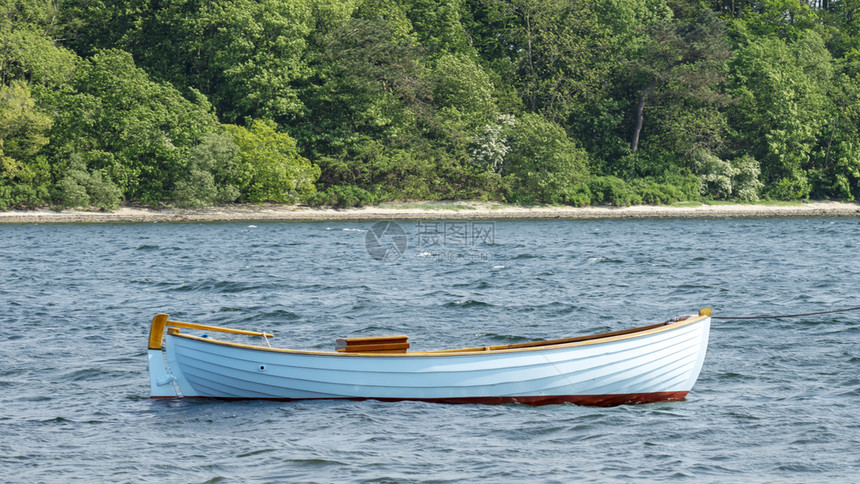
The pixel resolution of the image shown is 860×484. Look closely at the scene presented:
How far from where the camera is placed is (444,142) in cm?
7406

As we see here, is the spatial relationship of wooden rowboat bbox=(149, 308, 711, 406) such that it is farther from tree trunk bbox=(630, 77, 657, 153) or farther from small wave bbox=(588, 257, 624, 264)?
tree trunk bbox=(630, 77, 657, 153)

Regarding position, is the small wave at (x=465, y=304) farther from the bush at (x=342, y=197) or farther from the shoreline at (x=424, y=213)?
the bush at (x=342, y=197)

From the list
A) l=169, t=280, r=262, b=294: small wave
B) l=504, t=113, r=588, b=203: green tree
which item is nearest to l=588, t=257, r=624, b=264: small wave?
l=169, t=280, r=262, b=294: small wave

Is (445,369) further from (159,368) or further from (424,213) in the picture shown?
(424,213)

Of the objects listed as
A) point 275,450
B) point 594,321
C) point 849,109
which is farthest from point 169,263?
point 849,109

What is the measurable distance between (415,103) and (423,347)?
57.1 meters

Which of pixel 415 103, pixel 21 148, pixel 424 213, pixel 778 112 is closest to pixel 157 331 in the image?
pixel 424 213

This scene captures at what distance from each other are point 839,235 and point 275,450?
49.1 metres

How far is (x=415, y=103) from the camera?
74.2 meters

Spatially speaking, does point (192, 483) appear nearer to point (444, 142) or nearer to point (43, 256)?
point (43, 256)

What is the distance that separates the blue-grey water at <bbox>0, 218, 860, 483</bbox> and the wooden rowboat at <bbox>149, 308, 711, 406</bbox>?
0.93 feet

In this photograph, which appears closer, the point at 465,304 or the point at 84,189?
the point at 465,304

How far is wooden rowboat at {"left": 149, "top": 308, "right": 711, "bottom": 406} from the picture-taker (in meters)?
13.7

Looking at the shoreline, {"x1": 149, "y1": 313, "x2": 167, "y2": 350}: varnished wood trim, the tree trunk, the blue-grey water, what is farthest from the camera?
the tree trunk
